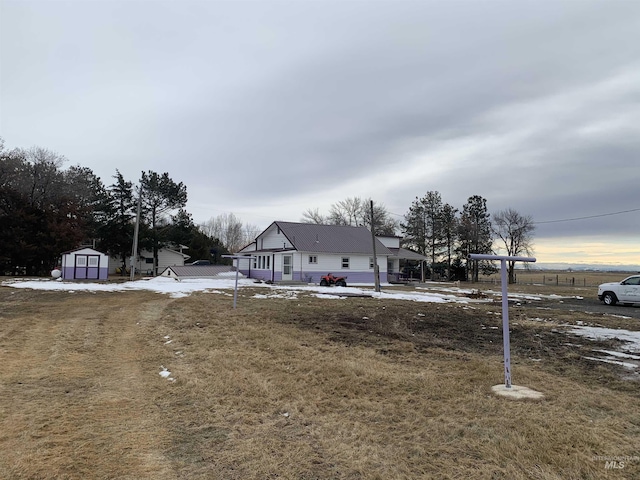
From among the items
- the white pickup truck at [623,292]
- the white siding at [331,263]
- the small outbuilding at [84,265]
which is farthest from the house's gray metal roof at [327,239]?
the white pickup truck at [623,292]

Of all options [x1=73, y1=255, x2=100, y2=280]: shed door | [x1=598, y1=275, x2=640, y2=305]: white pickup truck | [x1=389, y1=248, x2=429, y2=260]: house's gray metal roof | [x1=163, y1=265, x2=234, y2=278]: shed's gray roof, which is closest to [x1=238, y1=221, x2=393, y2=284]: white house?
[x1=163, y1=265, x2=234, y2=278]: shed's gray roof

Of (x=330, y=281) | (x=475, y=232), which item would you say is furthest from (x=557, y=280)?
(x=330, y=281)

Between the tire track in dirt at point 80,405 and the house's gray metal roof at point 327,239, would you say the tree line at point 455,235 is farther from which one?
the tire track in dirt at point 80,405

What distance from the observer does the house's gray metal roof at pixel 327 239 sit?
32.2m

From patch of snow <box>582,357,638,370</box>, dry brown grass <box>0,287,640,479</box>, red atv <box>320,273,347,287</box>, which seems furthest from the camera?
red atv <box>320,273,347,287</box>

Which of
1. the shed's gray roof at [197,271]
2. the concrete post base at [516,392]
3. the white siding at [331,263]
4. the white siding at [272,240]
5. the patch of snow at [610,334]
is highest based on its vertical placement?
the white siding at [272,240]

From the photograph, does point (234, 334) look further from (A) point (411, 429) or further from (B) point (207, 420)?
(A) point (411, 429)

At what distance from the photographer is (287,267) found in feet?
104

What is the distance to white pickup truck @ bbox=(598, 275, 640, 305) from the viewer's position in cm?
1789

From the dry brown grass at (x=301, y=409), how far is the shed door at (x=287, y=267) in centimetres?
2291

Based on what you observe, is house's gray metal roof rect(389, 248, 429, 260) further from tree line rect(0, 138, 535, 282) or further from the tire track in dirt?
the tire track in dirt

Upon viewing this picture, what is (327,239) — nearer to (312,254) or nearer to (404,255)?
(312,254)

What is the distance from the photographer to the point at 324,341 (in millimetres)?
8008

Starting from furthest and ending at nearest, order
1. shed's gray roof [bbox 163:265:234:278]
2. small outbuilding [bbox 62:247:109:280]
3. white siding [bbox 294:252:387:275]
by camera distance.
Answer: shed's gray roof [bbox 163:265:234:278], white siding [bbox 294:252:387:275], small outbuilding [bbox 62:247:109:280]
